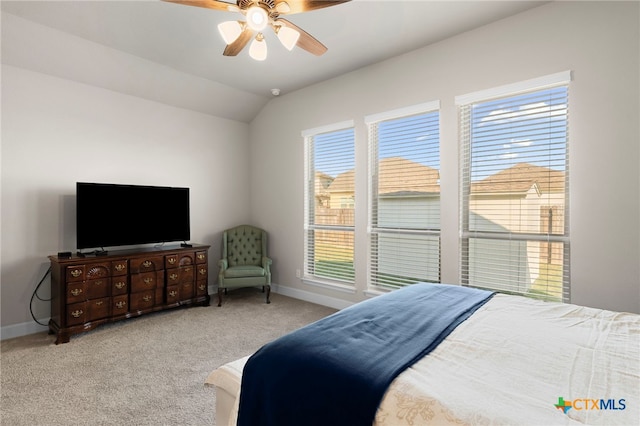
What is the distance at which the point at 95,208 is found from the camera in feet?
11.6

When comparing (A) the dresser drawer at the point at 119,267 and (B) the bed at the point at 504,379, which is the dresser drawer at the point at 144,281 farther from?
(B) the bed at the point at 504,379

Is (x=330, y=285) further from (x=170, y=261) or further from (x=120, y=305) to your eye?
(x=120, y=305)

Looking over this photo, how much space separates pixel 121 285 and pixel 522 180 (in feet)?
14.0

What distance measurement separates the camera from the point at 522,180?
293 cm

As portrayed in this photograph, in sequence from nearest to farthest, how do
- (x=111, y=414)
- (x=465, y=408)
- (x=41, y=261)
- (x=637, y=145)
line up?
(x=465, y=408), (x=111, y=414), (x=637, y=145), (x=41, y=261)

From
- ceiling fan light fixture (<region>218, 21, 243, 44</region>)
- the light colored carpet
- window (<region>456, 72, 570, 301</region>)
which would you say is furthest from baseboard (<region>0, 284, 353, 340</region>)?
ceiling fan light fixture (<region>218, 21, 243, 44</region>)

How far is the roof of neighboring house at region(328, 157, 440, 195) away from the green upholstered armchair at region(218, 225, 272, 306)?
2.00 m

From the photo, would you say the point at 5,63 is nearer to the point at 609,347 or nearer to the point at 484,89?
the point at 484,89

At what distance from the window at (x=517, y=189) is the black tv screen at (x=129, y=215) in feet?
11.4

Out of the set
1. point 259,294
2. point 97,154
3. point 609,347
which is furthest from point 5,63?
point 609,347

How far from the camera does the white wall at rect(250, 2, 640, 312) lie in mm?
2434

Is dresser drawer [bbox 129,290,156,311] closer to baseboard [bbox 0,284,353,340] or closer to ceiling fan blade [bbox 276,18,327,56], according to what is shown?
baseboard [bbox 0,284,353,340]

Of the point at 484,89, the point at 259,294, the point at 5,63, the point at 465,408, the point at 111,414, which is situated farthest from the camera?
the point at 259,294

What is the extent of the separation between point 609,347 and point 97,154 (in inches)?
190
